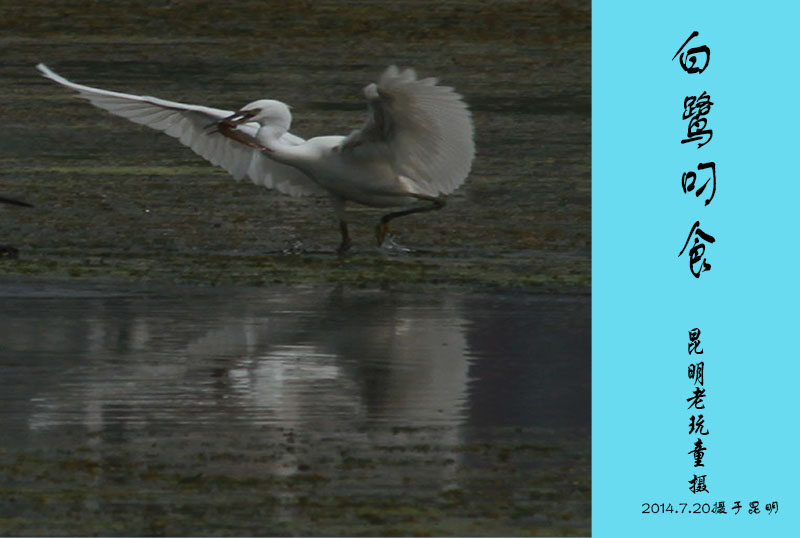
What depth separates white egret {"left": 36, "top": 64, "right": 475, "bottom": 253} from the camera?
15914mm

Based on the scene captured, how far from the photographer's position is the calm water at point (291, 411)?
926 centimetres

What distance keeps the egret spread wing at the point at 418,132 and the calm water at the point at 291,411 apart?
1492mm

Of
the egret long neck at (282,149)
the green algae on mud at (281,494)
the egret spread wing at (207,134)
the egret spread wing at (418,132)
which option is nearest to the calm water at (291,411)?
the green algae on mud at (281,494)

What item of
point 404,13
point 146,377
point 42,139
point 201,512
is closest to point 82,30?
point 404,13

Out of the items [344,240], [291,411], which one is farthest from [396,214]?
[291,411]

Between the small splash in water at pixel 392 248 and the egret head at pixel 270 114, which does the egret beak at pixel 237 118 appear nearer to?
the egret head at pixel 270 114

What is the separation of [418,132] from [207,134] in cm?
247

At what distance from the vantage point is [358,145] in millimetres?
16672

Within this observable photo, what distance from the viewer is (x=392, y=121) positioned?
16125 millimetres

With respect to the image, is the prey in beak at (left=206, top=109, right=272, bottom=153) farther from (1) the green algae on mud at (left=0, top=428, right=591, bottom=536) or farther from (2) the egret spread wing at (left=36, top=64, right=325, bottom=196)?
(1) the green algae on mud at (left=0, top=428, right=591, bottom=536)

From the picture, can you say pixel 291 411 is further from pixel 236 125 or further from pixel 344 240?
pixel 236 125

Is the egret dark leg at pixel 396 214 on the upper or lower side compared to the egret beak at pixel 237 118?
lower

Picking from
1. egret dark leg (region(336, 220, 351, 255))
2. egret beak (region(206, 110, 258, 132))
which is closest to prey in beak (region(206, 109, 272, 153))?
egret beak (region(206, 110, 258, 132))

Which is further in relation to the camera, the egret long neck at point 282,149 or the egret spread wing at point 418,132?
the egret long neck at point 282,149
